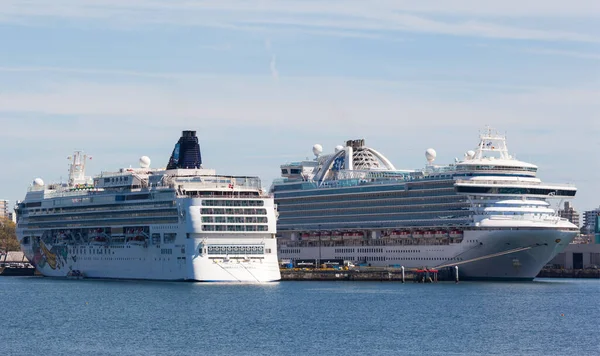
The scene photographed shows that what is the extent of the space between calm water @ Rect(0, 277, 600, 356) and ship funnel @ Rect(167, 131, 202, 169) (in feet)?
48.5

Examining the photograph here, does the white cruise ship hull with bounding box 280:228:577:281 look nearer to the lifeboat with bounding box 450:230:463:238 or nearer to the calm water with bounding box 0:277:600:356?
the lifeboat with bounding box 450:230:463:238

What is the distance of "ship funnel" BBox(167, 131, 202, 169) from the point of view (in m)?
124

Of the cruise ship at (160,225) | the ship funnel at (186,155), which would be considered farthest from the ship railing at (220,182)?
the ship funnel at (186,155)

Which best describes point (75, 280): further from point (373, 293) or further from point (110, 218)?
point (373, 293)

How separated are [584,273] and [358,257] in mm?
32914

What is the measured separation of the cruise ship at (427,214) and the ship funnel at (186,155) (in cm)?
2304

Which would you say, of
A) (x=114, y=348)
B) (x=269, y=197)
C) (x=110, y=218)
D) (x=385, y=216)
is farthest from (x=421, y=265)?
(x=114, y=348)

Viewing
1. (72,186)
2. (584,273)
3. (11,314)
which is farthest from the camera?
(584,273)

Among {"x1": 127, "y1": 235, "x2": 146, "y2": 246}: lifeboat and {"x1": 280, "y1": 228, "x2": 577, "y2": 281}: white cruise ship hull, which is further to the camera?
{"x1": 280, "y1": 228, "x2": 577, "y2": 281}: white cruise ship hull

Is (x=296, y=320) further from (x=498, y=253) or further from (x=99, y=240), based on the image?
(x=99, y=240)

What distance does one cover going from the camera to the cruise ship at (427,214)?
4813 inches

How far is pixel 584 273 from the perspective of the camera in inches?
6147

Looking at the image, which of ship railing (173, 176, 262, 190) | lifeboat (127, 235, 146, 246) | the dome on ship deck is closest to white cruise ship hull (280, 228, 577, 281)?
the dome on ship deck

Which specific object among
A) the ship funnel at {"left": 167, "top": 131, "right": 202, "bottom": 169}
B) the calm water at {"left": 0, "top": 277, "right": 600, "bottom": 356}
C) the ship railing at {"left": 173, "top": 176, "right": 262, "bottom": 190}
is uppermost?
the ship funnel at {"left": 167, "top": 131, "right": 202, "bottom": 169}
